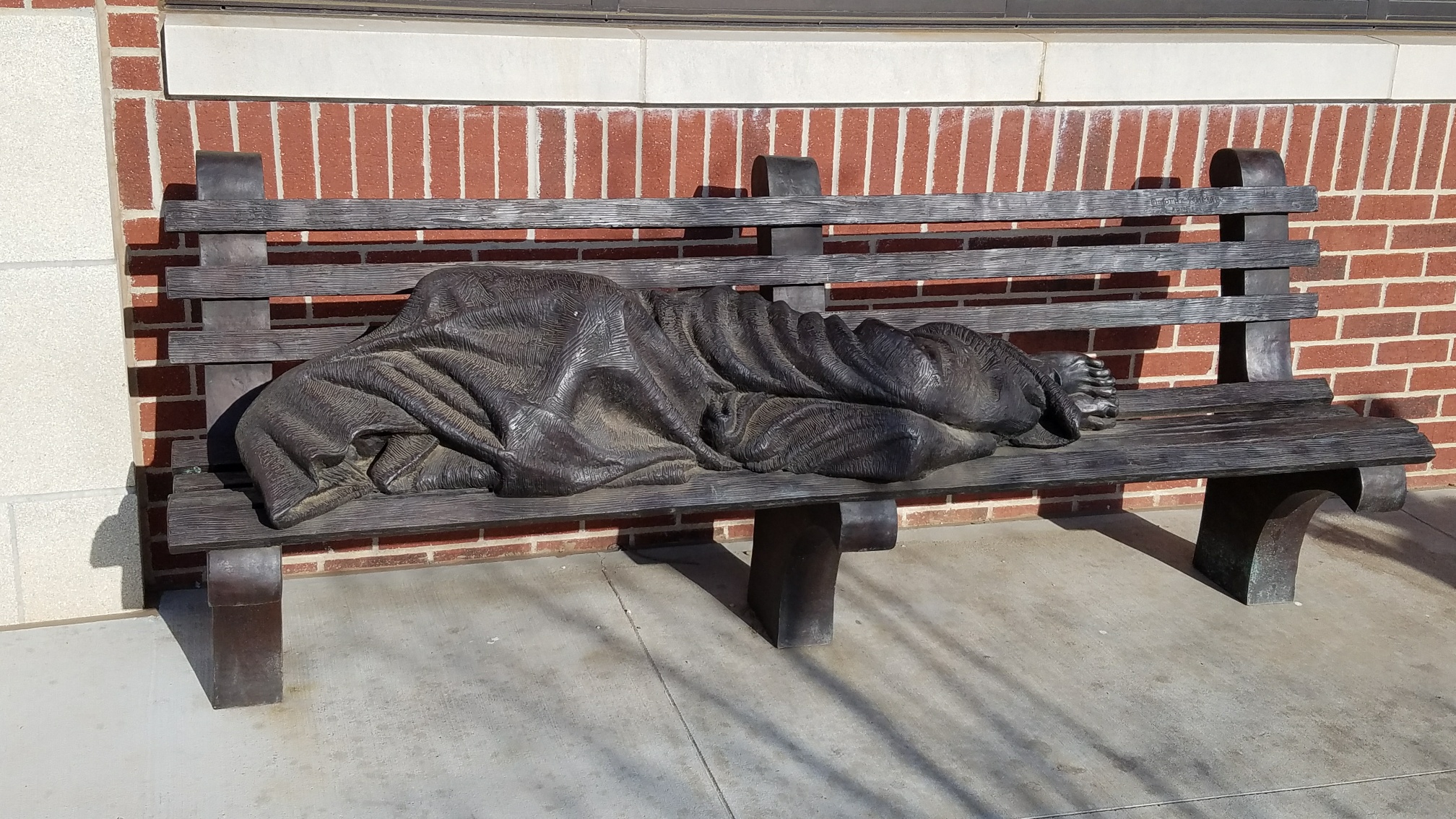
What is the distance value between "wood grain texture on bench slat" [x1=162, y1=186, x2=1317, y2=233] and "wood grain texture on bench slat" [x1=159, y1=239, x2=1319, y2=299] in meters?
0.09

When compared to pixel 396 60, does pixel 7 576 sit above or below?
below

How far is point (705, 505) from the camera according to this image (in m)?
2.91

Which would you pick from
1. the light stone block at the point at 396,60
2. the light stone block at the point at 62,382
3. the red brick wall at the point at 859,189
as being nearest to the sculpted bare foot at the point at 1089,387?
the red brick wall at the point at 859,189

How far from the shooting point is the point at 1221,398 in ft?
11.6

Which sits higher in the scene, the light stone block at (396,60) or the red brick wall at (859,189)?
the light stone block at (396,60)

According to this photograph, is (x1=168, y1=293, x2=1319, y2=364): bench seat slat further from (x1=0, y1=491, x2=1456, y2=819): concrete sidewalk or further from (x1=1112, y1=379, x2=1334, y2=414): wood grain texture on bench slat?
(x1=0, y1=491, x2=1456, y2=819): concrete sidewalk

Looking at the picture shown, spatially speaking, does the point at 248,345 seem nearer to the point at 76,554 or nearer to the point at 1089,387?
the point at 76,554

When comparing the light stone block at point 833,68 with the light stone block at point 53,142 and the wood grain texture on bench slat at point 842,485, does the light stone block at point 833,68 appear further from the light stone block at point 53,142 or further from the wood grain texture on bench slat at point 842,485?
the light stone block at point 53,142

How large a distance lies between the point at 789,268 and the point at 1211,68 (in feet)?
4.90

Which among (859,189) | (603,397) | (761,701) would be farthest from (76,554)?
(859,189)

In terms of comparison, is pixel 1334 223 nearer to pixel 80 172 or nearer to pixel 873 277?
pixel 873 277

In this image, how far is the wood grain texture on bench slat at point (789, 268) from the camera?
9.84 feet

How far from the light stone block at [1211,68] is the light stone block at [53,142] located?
244 cm

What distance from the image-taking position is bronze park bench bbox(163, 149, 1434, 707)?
2869mm
